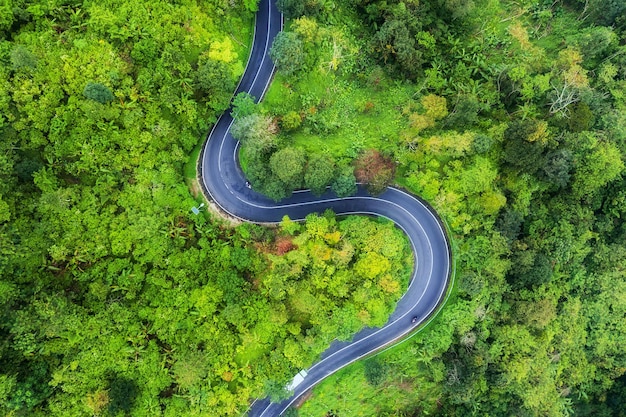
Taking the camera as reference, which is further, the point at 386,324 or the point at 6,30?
the point at 386,324

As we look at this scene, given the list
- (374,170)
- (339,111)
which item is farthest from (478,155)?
(339,111)

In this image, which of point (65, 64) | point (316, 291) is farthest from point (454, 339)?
point (65, 64)

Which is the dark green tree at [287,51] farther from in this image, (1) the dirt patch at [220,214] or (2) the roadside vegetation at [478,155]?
(1) the dirt patch at [220,214]

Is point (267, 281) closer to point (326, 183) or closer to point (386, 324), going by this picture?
point (326, 183)

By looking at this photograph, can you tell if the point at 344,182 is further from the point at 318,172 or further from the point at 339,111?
the point at 339,111

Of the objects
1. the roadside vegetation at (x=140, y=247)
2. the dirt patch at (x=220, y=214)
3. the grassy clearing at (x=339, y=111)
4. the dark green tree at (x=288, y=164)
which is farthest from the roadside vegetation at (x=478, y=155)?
the dirt patch at (x=220, y=214)
